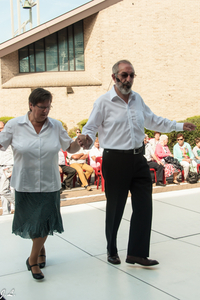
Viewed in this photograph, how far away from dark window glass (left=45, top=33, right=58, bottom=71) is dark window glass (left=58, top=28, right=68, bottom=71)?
0.75 feet

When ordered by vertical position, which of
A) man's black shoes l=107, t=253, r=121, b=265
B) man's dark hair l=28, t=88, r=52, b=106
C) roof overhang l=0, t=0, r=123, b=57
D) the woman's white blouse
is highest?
roof overhang l=0, t=0, r=123, b=57

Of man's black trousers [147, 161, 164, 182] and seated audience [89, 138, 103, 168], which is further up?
seated audience [89, 138, 103, 168]

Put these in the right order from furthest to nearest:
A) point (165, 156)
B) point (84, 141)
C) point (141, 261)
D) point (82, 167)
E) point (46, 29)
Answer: point (46, 29) → point (165, 156) → point (82, 167) → point (141, 261) → point (84, 141)

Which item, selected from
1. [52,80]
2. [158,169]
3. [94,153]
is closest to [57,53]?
[52,80]

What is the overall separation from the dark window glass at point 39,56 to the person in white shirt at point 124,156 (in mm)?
15888

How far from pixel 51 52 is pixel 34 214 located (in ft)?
54.5

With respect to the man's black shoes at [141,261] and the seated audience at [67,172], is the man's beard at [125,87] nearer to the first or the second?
the man's black shoes at [141,261]

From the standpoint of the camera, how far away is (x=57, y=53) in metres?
18.7

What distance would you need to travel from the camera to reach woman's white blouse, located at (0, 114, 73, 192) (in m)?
3.21

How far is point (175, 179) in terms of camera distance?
859 cm

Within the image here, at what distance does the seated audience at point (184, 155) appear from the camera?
29.1 feet

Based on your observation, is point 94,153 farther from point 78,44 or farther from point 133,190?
point 78,44

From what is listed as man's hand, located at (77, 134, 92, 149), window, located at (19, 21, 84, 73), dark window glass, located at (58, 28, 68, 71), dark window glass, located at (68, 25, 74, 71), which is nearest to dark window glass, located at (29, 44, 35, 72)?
window, located at (19, 21, 84, 73)

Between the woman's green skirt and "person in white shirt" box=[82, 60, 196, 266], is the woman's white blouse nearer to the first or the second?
the woman's green skirt
